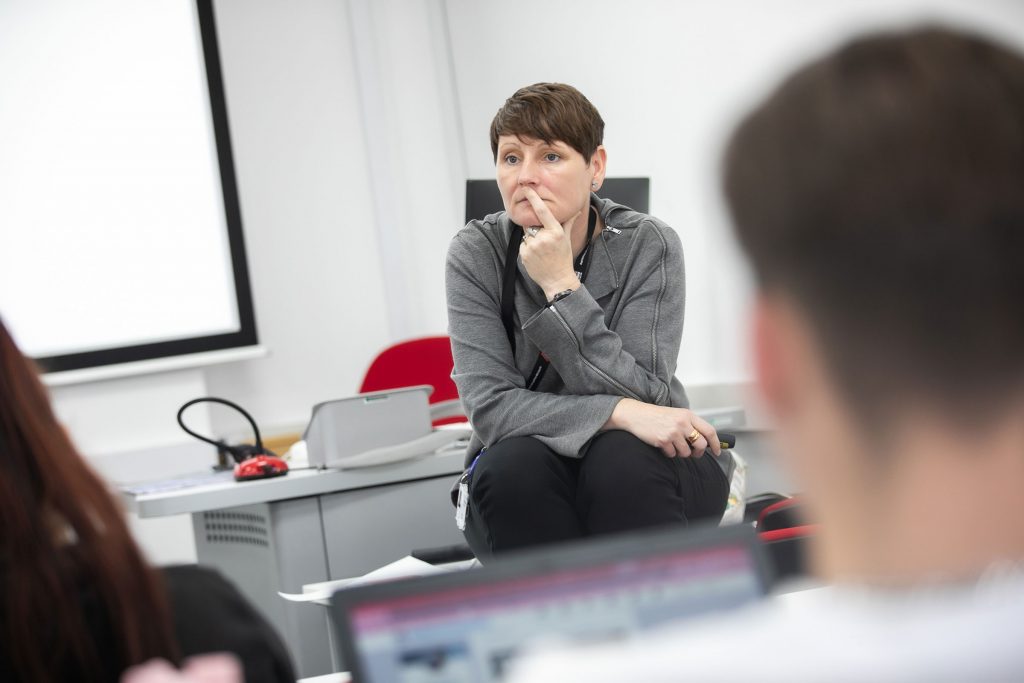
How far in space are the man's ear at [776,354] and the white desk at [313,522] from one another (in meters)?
1.79

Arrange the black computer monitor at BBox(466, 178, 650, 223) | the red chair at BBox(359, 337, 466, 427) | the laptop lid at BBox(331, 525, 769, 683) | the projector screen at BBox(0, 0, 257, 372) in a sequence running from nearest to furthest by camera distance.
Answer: the laptop lid at BBox(331, 525, 769, 683) → the black computer monitor at BBox(466, 178, 650, 223) → the red chair at BBox(359, 337, 466, 427) → the projector screen at BBox(0, 0, 257, 372)

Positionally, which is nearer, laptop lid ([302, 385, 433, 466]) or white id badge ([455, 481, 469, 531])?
white id badge ([455, 481, 469, 531])

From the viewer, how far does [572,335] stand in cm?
184

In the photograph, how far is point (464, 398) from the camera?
76.1 inches

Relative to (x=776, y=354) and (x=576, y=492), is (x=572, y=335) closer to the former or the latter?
(x=576, y=492)

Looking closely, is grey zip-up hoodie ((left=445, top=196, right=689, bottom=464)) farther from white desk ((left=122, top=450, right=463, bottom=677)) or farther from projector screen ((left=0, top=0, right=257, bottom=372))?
projector screen ((left=0, top=0, right=257, bottom=372))

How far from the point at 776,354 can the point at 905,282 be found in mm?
60

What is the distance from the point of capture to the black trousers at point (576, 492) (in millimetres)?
1718

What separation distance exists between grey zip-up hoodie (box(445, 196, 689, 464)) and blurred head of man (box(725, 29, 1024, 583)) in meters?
1.39

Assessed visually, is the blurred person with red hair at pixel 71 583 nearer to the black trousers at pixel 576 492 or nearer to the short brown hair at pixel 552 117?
the black trousers at pixel 576 492

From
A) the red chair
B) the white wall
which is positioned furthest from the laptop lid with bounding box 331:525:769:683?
the white wall

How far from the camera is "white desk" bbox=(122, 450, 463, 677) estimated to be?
6.94ft

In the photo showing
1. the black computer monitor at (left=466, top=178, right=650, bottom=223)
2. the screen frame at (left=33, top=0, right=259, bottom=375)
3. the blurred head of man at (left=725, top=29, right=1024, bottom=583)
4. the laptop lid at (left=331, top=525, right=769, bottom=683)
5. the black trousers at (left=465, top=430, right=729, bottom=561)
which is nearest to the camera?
the blurred head of man at (left=725, top=29, right=1024, bottom=583)

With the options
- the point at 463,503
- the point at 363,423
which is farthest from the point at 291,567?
the point at 463,503
